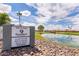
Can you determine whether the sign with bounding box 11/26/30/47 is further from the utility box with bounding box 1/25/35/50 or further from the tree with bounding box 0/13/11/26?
the tree with bounding box 0/13/11/26

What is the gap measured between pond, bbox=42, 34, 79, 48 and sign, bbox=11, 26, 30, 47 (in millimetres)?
194

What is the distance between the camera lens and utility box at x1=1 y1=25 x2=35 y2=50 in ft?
10.7

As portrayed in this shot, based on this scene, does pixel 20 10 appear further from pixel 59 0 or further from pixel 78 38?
pixel 78 38

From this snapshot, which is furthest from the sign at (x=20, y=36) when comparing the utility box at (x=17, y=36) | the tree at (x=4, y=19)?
the tree at (x=4, y=19)

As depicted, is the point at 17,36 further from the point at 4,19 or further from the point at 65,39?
the point at 65,39

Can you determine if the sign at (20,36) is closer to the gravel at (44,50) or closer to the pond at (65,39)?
the gravel at (44,50)

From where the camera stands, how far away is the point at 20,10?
10.9ft

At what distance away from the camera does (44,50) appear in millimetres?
3334

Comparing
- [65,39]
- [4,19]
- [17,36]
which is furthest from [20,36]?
[65,39]

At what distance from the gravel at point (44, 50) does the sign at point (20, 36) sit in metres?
0.06

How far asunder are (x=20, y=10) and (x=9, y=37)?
328 millimetres

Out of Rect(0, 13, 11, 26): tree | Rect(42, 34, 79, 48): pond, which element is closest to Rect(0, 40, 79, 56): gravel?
Rect(42, 34, 79, 48): pond

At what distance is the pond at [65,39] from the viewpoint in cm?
331

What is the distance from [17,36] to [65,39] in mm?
541
